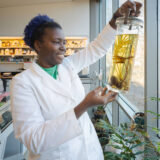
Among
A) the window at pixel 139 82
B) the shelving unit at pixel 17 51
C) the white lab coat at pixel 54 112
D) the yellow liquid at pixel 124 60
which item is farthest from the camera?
the shelving unit at pixel 17 51

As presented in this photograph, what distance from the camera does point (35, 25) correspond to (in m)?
0.98

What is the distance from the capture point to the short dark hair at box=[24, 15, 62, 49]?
0.93 meters

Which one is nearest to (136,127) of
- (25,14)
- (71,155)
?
(71,155)

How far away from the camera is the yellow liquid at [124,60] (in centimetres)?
65

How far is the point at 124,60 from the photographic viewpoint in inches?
25.6

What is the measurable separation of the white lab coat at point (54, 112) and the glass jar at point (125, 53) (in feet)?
0.78

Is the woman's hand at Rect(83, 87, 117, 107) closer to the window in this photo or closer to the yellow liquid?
the yellow liquid

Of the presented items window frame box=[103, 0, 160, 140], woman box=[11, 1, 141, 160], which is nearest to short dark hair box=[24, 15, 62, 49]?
woman box=[11, 1, 141, 160]

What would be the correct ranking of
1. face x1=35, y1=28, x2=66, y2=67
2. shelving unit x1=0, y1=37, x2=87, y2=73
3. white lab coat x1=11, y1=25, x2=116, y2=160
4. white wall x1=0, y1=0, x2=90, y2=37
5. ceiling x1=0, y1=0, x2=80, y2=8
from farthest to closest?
1. shelving unit x1=0, y1=37, x2=87, y2=73
2. white wall x1=0, y1=0, x2=90, y2=37
3. ceiling x1=0, y1=0, x2=80, y2=8
4. face x1=35, y1=28, x2=66, y2=67
5. white lab coat x1=11, y1=25, x2=116, y2=160

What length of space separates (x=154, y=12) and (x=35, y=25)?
1035mm

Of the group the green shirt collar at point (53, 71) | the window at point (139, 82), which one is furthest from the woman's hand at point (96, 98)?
the window at point (139, 82)

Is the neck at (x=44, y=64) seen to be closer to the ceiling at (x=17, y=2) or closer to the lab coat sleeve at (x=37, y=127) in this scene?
the lab coat sleeve at (x=37, y=127)

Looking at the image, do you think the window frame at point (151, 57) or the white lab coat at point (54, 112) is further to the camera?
the window frame at point (151, 57)

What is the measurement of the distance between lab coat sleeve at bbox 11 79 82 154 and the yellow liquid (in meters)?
0.24
